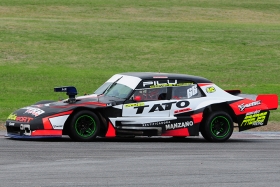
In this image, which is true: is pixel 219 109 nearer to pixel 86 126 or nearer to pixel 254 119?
pixel 254 119

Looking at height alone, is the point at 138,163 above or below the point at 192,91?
below

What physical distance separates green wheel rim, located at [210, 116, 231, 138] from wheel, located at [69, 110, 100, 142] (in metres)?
2.43

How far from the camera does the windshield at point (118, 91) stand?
14797mm

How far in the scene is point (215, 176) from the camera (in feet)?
34.1

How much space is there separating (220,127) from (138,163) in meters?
4.08

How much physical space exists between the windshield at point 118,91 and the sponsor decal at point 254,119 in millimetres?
2534

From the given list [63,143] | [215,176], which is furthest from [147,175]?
[63,143]

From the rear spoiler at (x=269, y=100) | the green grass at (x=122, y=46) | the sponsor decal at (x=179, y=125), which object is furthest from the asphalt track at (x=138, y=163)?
the green grass at (x=122, y=46)

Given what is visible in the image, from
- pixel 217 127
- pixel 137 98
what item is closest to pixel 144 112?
pixel 137 98

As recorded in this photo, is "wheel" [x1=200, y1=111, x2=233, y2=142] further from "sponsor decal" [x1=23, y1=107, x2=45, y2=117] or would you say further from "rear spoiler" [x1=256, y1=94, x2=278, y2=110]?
"sponsor decal" [x1=23, y1=107, x2=45, y2=117]

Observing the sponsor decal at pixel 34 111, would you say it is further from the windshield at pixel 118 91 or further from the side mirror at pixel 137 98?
the side mirror at pixel 137 98

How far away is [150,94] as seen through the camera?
49.0 ft

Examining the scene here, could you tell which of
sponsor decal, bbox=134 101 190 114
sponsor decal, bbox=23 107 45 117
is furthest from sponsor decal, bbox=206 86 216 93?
sponsor decal, bbox=23 107 45 117

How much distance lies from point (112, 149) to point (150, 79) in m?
2.26
